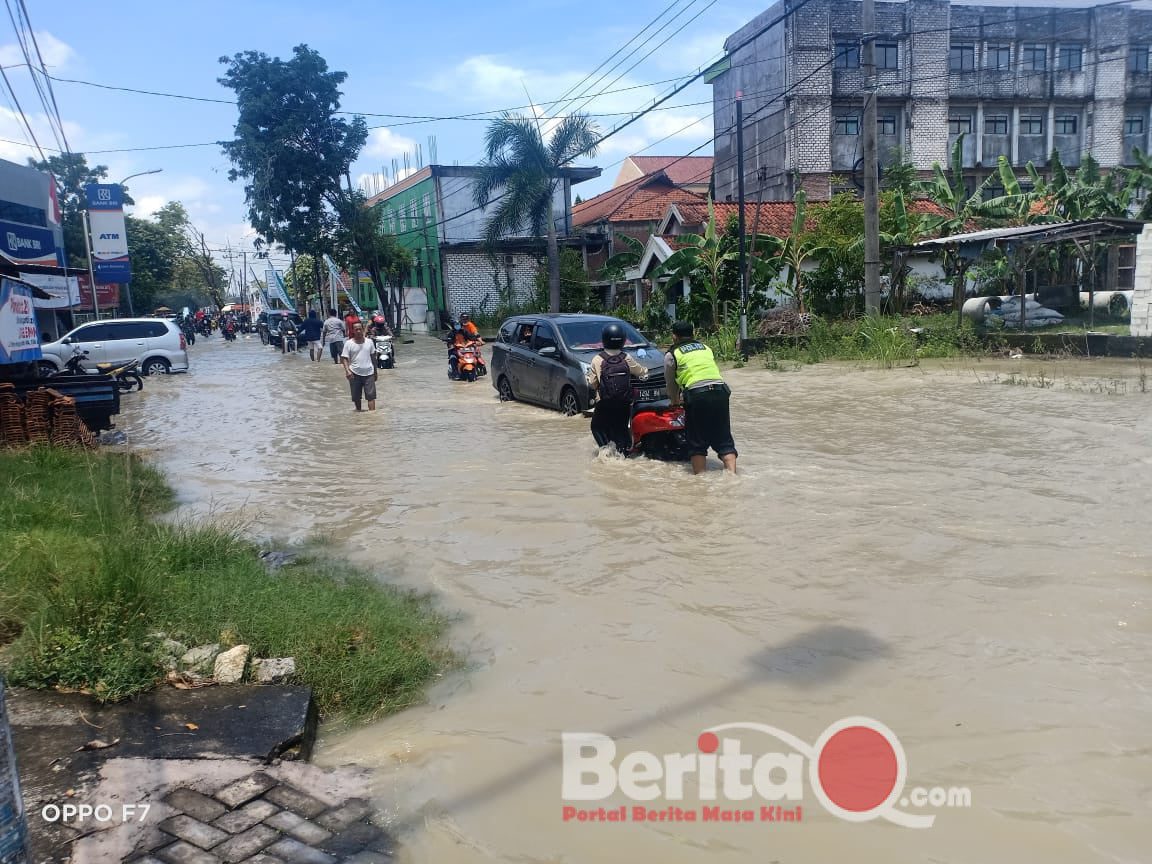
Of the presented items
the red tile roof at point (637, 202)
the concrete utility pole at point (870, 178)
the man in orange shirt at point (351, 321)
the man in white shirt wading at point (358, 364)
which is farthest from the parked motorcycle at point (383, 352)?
the red tile roof at point (637, 202)

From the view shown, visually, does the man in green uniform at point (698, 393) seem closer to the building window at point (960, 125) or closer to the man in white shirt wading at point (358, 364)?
the man in white shirt wading at point (358, 364)

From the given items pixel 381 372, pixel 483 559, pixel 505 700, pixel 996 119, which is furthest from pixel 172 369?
pixel 996 119

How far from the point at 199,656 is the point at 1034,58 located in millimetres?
42531

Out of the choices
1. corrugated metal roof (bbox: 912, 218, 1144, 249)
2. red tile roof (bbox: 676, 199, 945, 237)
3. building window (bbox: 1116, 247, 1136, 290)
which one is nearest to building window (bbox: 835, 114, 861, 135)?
red tile roof (bbox: 676, 199, 945, 237)

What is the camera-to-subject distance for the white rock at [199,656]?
445 cm

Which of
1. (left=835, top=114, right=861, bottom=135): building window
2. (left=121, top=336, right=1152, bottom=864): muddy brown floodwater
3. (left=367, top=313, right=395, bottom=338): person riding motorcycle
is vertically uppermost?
(left=835, top=114, right=861, bottom=135): building window

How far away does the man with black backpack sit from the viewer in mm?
9109

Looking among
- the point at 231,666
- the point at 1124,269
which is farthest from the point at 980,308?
the point at 231,666

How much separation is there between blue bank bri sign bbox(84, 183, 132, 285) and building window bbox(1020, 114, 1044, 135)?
3858 cm

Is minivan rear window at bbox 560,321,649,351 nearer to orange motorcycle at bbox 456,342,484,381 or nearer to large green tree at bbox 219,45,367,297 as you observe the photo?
orange motorcycle at bbox 456,342,484,381

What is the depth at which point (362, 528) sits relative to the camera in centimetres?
796

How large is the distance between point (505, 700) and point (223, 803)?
4.83 feet

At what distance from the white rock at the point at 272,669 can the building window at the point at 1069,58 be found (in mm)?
42850

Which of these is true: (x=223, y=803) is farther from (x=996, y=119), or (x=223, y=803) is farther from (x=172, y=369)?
(x=996, y=119)
